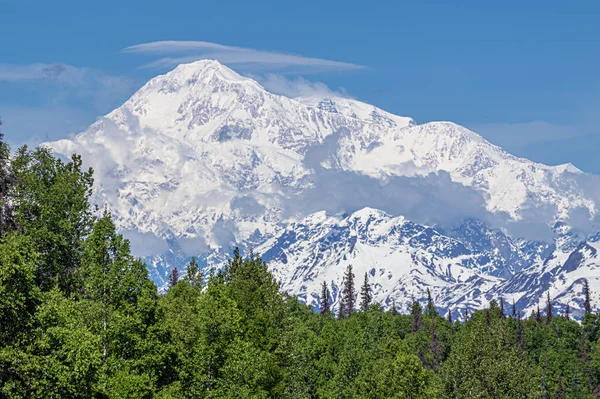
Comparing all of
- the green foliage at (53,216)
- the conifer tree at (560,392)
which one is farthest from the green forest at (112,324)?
the conifer tree at (560,392)

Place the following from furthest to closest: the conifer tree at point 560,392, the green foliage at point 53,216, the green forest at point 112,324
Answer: the conifer tree at point 560,392
the green foliage at point 53,216
the green forest at point 112,324

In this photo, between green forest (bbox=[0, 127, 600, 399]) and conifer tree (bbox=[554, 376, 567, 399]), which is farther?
conifer tree (bbox=[554, 376, 567, 399])

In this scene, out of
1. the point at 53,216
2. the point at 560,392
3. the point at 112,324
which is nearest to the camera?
the point at 112,324

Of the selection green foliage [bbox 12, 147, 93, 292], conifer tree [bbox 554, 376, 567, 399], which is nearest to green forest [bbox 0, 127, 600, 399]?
green foliage [bbox 12, 147, 93, 292]

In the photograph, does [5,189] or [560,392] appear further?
[560,392]

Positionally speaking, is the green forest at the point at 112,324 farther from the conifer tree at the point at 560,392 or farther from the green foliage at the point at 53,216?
the conifer tree at the point at 560,392

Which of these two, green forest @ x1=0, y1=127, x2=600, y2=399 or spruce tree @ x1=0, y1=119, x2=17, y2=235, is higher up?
spruce tree @ x1=0, y1=119, x2=17, y2=235

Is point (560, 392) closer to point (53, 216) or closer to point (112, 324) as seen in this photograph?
point (53, 216)

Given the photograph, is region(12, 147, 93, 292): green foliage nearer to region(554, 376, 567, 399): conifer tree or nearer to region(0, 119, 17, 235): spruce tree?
region(0, 119, 17, 235): spruce tree

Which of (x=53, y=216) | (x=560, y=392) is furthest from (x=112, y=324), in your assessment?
(x=560, y=392)

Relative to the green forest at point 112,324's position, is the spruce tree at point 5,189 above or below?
above

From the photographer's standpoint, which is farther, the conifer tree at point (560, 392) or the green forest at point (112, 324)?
the conifer tree at point (560, 392)

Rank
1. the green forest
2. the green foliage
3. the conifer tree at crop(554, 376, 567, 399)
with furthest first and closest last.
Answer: the conifer tree at crop(554, 376, 567, 399) < the green foliage < the green forest

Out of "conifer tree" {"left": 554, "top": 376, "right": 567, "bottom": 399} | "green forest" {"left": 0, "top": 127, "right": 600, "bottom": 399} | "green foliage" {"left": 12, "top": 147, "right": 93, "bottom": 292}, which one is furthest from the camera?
"conifer tree" {"left": 554, "top": 376, "right": 567, "bottom": 399}
